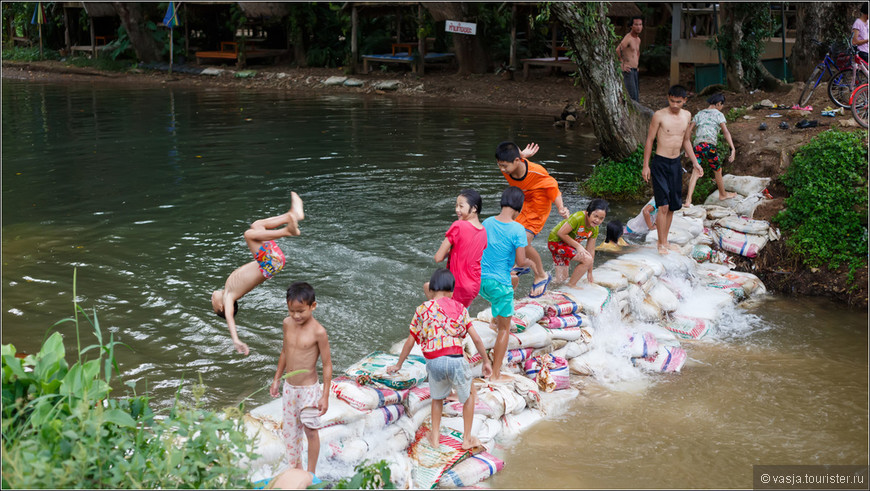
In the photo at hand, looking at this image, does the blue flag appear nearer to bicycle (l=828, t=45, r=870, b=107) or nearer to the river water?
the river water

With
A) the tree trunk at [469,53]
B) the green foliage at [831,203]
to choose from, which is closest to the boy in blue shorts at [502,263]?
the green foliage at [831,203]

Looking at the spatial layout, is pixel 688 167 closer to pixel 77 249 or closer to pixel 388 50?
pixel 77 249

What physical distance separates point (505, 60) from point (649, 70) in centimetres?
482

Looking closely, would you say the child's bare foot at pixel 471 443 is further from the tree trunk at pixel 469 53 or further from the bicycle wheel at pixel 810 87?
the tree trunk at pixel 469 53

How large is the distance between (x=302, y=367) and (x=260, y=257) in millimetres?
843

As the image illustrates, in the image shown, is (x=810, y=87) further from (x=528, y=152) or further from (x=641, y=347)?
(x=641, y=347)

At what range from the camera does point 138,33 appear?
2731 centimetres

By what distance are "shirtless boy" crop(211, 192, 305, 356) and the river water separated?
98 cm

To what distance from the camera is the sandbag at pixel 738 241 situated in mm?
8422

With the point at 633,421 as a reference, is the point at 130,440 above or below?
above

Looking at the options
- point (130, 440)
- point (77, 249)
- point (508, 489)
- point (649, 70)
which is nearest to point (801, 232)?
point (508, 489)

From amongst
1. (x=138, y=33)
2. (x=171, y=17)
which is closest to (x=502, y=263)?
(x=171, y=17)

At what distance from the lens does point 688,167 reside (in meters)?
10.4

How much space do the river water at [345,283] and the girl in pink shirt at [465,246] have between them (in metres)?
1.10
